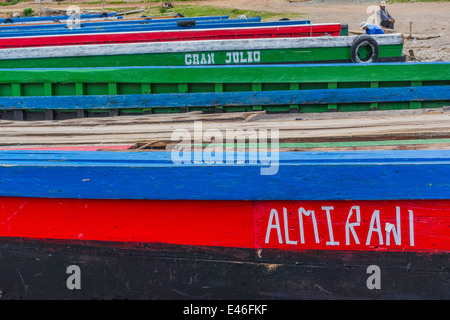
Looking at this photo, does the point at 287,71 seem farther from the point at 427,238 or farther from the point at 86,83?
the point at 427,238

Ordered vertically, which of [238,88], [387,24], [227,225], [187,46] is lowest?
[227,225]

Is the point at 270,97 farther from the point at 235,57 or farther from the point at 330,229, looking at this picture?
the point at 330,229

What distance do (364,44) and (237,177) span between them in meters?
4.28

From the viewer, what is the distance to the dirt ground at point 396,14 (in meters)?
13.4

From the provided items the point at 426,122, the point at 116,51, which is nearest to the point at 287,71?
the point at 426,122

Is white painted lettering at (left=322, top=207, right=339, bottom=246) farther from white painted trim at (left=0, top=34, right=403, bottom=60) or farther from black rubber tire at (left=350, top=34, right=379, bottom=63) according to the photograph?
white painted trim at (left=0, top=34, right=403, bottom=60)

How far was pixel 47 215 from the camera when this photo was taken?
2.98 meters

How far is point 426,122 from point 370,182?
1503 millimetres

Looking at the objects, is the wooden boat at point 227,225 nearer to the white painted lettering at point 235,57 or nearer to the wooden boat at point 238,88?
the wooden boat at point 238,88

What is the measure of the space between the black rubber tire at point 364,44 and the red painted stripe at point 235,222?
13.0ft

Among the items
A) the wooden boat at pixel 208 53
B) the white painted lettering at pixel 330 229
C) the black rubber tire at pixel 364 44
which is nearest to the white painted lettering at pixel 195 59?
the wooden boat at pixel 208 53

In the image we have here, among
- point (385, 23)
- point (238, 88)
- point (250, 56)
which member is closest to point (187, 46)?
point (250, 56)

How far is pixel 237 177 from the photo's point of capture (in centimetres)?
267
